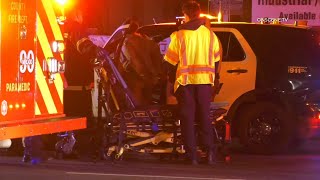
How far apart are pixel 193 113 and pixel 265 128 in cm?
161

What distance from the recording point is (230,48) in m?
11.4

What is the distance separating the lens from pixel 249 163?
10.3m

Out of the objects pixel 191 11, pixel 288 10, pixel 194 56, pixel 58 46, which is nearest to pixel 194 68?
pixel 194 56

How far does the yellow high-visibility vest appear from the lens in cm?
991

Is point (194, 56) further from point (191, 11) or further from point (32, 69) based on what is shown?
point (32, 69)

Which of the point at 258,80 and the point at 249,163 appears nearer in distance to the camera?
the point at 249,163

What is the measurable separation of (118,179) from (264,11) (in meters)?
7.96

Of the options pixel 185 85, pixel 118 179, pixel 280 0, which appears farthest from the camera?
pixel 280 0

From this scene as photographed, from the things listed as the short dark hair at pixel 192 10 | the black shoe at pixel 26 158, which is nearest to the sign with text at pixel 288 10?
the short dark hair at pixel 192 10

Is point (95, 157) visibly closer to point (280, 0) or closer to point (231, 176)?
point (231, 176)

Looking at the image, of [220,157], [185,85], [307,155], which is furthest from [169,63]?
[307,155]

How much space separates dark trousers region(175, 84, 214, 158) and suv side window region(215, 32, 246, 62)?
1.45 m

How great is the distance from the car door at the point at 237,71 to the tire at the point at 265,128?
0.28 m

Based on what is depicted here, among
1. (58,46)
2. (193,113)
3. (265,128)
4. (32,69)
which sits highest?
(58,46)
